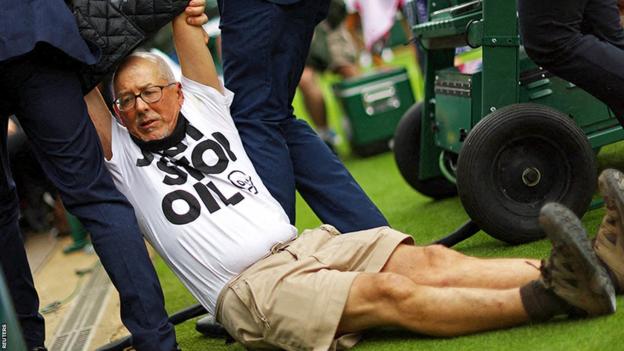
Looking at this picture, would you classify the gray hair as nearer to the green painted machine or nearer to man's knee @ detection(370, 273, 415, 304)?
man's knee @ detection(370, 273, 415, 304)

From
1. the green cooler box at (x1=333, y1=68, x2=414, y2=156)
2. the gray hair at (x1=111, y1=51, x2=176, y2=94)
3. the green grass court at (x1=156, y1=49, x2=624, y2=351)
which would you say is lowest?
the green cooler box at (x1=333, y1=68, x2=414, y2=156)

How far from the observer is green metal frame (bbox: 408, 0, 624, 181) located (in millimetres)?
3936

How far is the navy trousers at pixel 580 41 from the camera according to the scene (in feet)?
11.7

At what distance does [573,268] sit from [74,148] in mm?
1508

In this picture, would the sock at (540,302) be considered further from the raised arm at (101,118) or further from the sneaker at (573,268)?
the raised arm at (101,118)

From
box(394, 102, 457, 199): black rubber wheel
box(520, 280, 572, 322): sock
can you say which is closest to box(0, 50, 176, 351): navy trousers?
box(520, 280, 572, 322): sock

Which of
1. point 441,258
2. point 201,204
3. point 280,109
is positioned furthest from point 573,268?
point 280,109

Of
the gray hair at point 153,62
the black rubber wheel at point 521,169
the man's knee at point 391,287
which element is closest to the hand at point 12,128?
the gray hair at point 153,62

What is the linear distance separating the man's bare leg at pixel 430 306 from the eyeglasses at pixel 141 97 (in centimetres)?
93

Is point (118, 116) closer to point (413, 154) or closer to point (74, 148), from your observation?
point (74, 148)

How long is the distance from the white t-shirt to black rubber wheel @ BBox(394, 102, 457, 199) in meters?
1.73

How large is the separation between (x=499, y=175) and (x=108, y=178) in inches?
58.6

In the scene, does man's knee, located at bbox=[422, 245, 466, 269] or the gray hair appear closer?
man's knee, located at bbox=[422, 245, 466, 269]

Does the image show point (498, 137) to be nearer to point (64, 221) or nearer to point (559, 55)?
point (559, 55)
